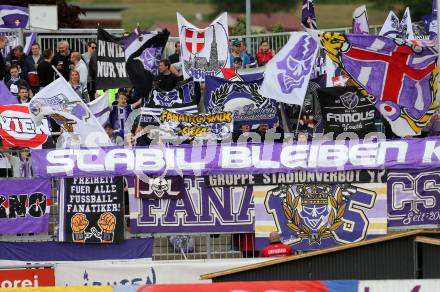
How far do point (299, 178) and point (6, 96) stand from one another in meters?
5.64

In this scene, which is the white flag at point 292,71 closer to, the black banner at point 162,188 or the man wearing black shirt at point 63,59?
the black banner at point 162,188

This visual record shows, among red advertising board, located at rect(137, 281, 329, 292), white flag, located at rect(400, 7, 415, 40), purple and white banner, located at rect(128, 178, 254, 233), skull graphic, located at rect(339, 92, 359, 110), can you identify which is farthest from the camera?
white flag, located at rect(400, 7, 415, 40)

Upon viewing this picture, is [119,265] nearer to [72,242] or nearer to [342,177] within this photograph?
[72,242]

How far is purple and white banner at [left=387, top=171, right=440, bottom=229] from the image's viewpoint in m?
20.4

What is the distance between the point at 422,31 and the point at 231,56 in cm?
426

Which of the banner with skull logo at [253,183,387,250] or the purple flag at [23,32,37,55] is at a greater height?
the purple flag at [23,32,37,55]

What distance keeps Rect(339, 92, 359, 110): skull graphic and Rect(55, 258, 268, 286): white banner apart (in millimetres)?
3807

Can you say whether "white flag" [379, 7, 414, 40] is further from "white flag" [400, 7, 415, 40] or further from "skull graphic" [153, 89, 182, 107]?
"skull graphic" [153, 89, 182, 107]

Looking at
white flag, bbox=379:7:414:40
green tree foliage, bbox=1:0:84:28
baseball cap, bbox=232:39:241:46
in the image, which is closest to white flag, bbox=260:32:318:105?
white flag, bbox=379:7:414:40

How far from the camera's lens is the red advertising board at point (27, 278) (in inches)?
779

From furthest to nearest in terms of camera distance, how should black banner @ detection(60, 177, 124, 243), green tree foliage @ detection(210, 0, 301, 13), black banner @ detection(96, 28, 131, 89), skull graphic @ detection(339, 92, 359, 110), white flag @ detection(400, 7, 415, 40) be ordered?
1. green tree foliage @ detection(210, 0, 301, 13)
2. white flag @ detection(400, 7, 415, 40)
3. black banner @ detection(96, 28, 131, 89)
4. skull graphic @ detection(339, 92, 359, 110)
5. black banner @ detection(60, 177, 124, 243)

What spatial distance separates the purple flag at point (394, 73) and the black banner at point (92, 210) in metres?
4.36

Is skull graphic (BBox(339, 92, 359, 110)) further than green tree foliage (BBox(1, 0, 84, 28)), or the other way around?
green tree foliage (BBox(1, 0, 84, 28))

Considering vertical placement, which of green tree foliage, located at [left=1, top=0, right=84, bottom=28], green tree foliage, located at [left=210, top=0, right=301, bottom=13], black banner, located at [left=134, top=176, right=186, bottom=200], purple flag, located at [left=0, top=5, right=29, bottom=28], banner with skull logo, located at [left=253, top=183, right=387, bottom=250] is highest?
green tree foliage, located at [left=210, top=0, right=301, bottom=13]
